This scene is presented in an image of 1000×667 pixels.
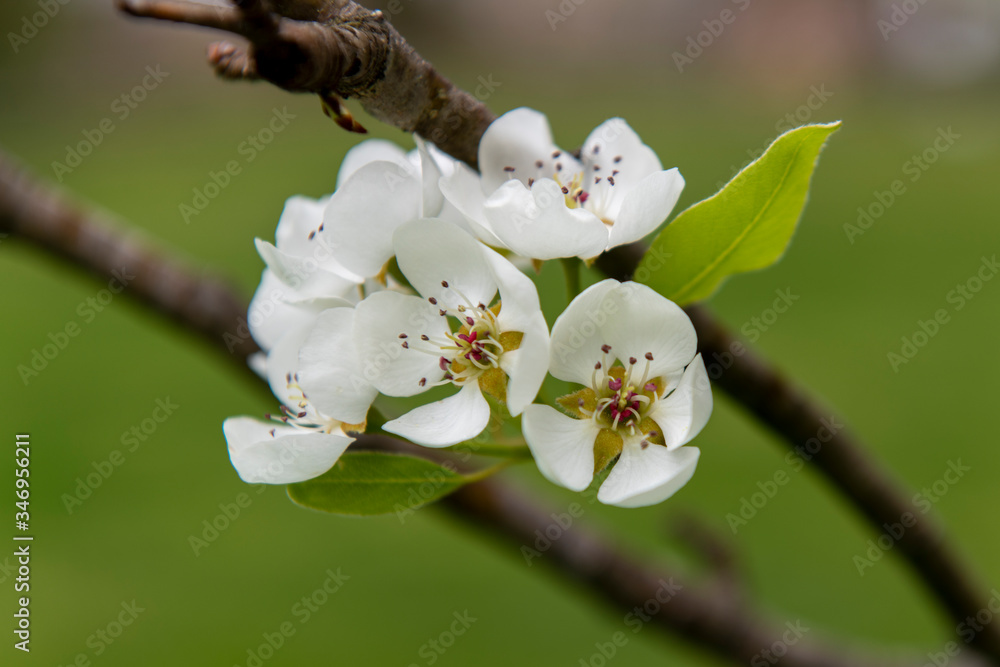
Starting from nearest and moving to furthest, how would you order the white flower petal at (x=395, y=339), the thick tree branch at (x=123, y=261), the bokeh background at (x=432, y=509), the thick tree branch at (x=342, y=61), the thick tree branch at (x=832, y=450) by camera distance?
the thick tree branch at (x=342, y=61)
the white flower petal at (x=395, y=339)
the thick tree branch at (x=832, y=450)
the thick tree branch at (x=123, y=261)
the bokeh background at (x=432, y=509)

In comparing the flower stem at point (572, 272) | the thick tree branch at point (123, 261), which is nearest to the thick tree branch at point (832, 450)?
the flower stem at point (572, 272)

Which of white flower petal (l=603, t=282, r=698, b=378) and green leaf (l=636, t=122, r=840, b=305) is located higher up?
green leaf (l=636, t=122, r=840, b=305)

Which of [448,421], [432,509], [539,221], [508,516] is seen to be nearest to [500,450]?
[448,421]

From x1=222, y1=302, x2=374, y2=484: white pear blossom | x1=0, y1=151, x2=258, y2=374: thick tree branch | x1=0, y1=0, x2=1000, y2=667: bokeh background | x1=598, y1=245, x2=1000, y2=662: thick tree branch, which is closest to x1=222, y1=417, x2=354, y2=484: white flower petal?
x1=222, y1=302, x2=374, y2=484: white pear blossom

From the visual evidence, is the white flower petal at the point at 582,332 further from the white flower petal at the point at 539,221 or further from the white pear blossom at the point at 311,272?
the white pear blossom at the point at 311,272

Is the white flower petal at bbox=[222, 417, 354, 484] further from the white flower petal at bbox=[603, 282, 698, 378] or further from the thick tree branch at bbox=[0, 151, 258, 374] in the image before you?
the thick tree branch at bbox=[0, 151, 258, 374]

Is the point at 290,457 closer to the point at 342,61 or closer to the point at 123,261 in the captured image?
the point at 342,61
